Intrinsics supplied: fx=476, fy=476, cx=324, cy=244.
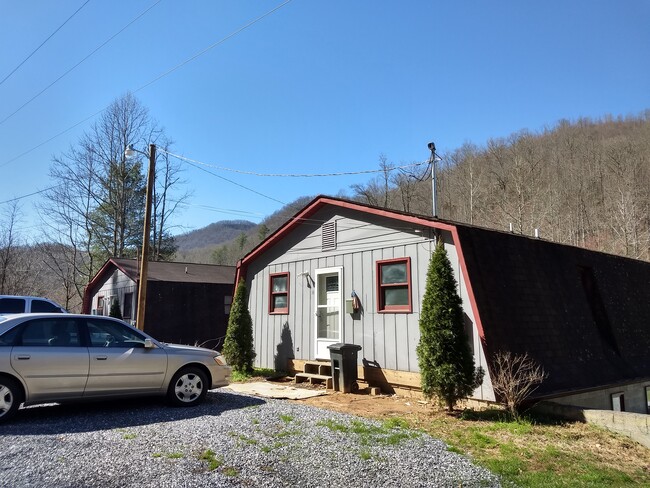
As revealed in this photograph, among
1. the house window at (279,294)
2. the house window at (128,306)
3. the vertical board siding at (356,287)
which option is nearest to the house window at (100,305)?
the house window at (128,306)

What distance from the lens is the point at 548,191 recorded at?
34.5 meters

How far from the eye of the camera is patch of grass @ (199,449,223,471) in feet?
15.7

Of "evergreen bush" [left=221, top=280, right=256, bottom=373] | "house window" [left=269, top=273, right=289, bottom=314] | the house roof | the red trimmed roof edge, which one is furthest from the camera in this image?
the house roof

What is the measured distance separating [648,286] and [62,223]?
31999 mm

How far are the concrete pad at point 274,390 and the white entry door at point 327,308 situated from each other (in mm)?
1449

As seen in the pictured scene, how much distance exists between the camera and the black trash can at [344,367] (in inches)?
393

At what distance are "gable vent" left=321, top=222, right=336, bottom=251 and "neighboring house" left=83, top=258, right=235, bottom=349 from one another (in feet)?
27.8

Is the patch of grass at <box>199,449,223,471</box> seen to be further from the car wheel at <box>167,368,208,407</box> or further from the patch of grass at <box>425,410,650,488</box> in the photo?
the patch of grass at <box>425,410,650,488</box>

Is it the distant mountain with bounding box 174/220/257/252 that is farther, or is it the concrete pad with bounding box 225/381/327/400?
the distant mountain with bounding box 174/220/257/252

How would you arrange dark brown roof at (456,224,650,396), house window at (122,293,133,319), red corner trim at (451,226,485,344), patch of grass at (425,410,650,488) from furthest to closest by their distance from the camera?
1. house window at (122,293,133,319)
2. dark brown roof at (456,224,650,396)
3. red corner trim at (451,226,485,344)
4. patch of grass at (425,410,650,488)

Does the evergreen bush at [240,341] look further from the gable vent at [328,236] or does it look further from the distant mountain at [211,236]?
the distant mountain at [211,236]

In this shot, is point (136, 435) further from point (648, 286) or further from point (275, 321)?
point (648, 286)

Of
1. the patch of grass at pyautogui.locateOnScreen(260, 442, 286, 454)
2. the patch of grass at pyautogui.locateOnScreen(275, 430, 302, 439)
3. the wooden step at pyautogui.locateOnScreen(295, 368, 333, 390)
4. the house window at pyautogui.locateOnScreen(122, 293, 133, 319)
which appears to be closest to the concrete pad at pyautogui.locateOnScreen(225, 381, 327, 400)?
the wooden step at pyautogui.locateOnScreen(295, 368, 333, 390)

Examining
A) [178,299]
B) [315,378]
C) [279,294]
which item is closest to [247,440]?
[315,378]
